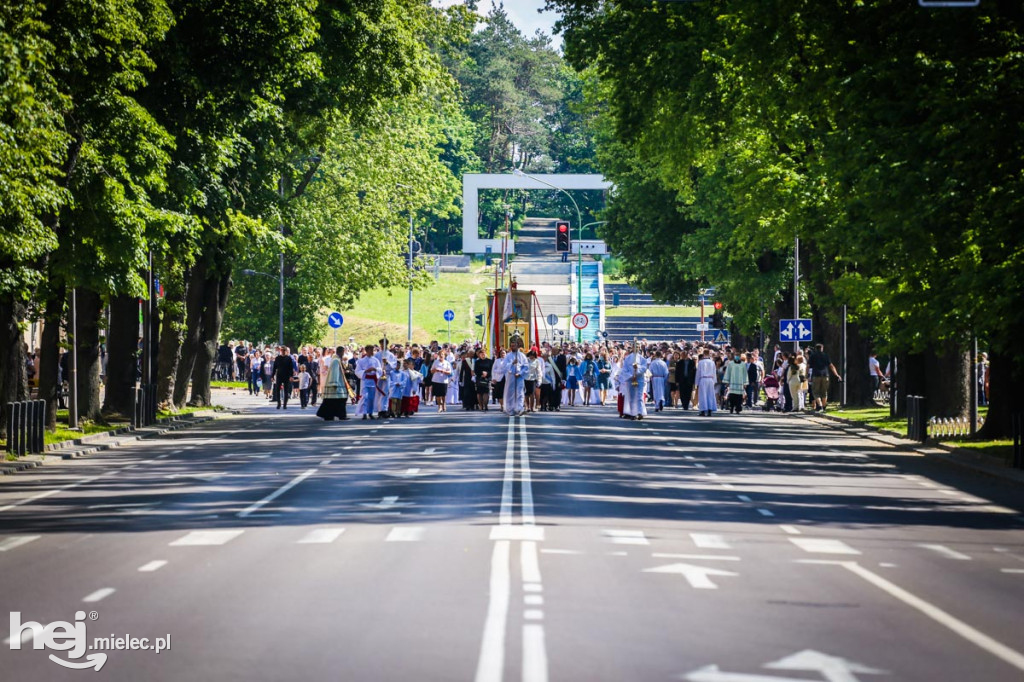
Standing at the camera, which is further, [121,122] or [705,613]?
[121,122]

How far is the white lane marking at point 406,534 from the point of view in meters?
15.8

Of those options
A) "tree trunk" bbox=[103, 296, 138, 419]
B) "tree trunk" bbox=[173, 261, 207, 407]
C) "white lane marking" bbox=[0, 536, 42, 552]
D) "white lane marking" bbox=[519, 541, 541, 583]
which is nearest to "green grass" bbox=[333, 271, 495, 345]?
"tree trunk" bbox=[173, 261, 207, 407]

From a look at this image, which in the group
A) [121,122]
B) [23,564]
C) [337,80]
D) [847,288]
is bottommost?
[23,564]

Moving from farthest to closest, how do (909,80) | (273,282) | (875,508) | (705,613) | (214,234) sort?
(273,282)
(214,234)
(909,80)
(875,508)
(705,613)

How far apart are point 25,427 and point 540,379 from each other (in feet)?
72.5

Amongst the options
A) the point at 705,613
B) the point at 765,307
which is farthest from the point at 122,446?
the point at 765,307

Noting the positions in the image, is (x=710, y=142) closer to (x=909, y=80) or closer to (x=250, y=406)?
(x=909, y=80)

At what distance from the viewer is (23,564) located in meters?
14.1

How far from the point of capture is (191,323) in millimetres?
46688

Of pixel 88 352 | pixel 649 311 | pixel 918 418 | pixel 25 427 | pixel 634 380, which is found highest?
pixel 649 311

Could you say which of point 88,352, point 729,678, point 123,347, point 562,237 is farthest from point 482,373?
point 729,678

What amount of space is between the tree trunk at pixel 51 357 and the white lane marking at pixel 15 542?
57.7 feet

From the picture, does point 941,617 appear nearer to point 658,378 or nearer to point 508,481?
point 508,481

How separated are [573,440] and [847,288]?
241 inches
